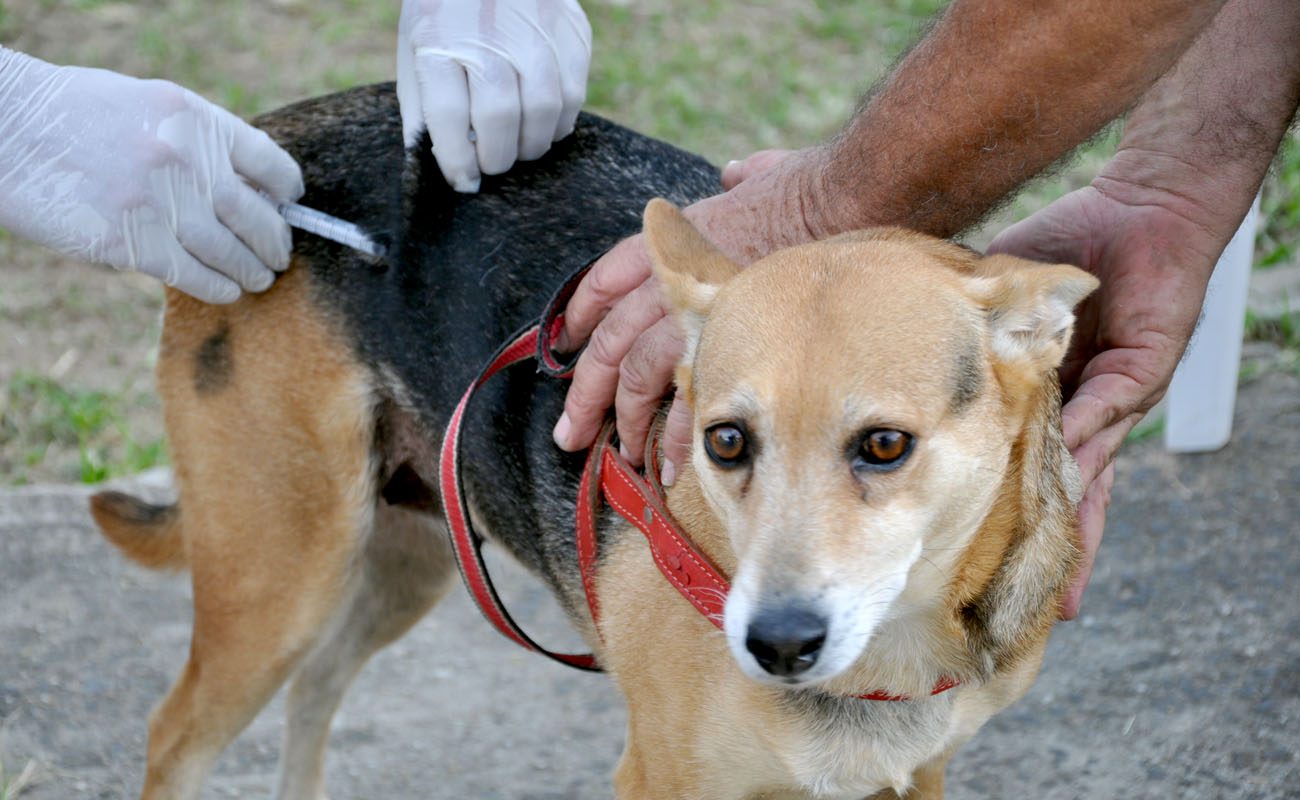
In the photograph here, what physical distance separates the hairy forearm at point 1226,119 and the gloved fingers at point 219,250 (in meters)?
1.91

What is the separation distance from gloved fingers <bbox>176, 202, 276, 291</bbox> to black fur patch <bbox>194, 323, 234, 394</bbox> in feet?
0.49

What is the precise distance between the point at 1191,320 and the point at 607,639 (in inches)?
53.2

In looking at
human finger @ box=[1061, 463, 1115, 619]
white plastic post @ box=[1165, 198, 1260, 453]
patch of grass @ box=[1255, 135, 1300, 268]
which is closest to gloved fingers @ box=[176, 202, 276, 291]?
human finger @ box=[1061, 463, 1115, 619]

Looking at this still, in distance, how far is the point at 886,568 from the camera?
91.4 inches

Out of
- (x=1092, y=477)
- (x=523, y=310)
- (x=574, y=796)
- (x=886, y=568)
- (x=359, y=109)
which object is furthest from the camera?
(x=574, y=796)

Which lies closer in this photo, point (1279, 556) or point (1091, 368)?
point (1091, 368)

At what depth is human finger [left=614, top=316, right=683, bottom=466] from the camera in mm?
2803

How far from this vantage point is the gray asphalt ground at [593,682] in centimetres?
396

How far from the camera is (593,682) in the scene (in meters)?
4.50

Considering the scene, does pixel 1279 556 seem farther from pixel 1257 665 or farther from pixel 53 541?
pixel 53 541

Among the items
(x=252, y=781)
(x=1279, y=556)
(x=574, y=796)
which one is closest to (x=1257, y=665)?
(x=1279, y=556)

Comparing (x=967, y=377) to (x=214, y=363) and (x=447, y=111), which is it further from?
(x=214, y=363)

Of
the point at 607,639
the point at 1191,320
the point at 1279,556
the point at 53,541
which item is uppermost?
the point at 1191,320

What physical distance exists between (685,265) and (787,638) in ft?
2.64
